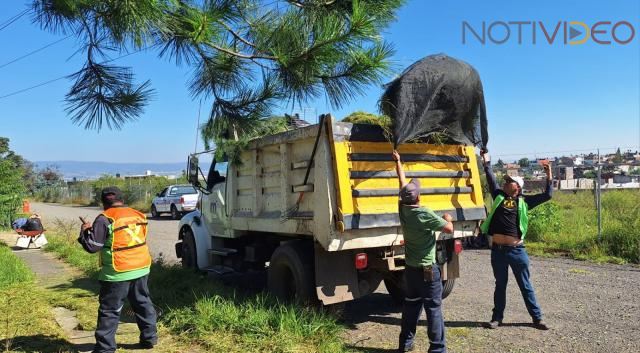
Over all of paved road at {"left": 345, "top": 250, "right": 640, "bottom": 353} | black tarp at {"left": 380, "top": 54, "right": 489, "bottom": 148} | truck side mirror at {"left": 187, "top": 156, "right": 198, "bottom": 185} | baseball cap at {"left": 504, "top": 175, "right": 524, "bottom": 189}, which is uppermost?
black tarp at {"left": 380, "top": 54, "right": 489, "bottom": 148}

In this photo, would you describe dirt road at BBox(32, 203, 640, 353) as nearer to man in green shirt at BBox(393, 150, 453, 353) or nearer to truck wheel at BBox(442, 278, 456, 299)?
truck wheel at BBox(442, 278, 456, 299)

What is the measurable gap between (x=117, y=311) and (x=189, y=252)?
13.1ft

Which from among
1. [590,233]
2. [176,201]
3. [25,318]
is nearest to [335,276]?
[25,318]

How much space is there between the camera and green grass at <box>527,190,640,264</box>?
9.79m

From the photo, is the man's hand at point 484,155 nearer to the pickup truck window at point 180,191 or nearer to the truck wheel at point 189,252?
the truck wheel at point 189,252

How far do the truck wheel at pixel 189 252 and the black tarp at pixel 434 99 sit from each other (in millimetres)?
4578

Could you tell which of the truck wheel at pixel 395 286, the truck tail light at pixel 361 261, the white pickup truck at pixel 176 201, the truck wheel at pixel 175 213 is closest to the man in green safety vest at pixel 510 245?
the truck wheel at pixel 395 286

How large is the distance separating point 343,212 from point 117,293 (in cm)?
219

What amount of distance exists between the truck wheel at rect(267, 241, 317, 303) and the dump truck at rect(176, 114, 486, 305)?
0.04 feet

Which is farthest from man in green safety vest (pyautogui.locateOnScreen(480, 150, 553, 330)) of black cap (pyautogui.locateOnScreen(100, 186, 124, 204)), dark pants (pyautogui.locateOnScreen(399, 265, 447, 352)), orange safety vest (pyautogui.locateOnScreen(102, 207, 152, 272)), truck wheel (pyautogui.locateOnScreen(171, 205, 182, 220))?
truck wheel (pyautogui.locateOnScreen(171, 205, 182, 220))

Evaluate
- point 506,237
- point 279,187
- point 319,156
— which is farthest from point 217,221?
point 506,237

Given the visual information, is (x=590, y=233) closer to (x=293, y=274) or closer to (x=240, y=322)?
(x=293, y=274)

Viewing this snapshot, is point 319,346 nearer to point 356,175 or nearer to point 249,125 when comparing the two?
point 356,175

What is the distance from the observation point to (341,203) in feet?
16.9
